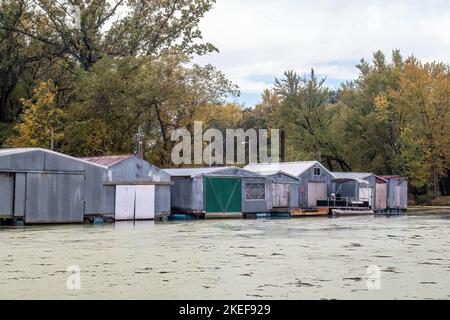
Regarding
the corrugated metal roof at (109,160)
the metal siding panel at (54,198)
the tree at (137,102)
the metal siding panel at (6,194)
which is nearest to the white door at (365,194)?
the tree at (137,102)

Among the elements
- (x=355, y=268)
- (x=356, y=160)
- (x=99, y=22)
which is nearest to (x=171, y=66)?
(x=99, y=22)

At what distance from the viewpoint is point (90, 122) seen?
1871 inches

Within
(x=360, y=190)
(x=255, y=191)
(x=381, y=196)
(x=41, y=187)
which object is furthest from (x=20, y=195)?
(x=381, y=196)

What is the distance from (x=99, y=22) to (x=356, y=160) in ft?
105

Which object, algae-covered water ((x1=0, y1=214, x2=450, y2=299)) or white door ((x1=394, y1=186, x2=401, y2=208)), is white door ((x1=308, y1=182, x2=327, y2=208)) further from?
algae-covered water ((x1=0, y1=214, x2=450, y2=299))

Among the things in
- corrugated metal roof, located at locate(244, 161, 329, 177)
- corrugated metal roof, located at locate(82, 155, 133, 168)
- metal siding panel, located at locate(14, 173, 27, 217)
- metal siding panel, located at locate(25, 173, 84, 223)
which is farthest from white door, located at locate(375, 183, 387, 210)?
metal siding panel, located at locate(14, 173, 27, 217)

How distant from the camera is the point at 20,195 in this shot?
31.8m

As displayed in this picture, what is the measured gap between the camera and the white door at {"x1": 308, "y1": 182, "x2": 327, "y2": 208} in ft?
163

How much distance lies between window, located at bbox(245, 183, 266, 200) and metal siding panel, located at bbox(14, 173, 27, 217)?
51.9ft

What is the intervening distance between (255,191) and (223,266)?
93.7ft

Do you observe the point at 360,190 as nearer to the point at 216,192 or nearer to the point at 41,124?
the point at 216,192

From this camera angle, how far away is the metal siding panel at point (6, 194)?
103 feet

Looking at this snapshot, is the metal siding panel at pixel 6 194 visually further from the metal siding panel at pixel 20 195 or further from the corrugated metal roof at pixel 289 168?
the corrugated metal roof at pixel 289 168

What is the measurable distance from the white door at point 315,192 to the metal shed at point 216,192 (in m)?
6.49
